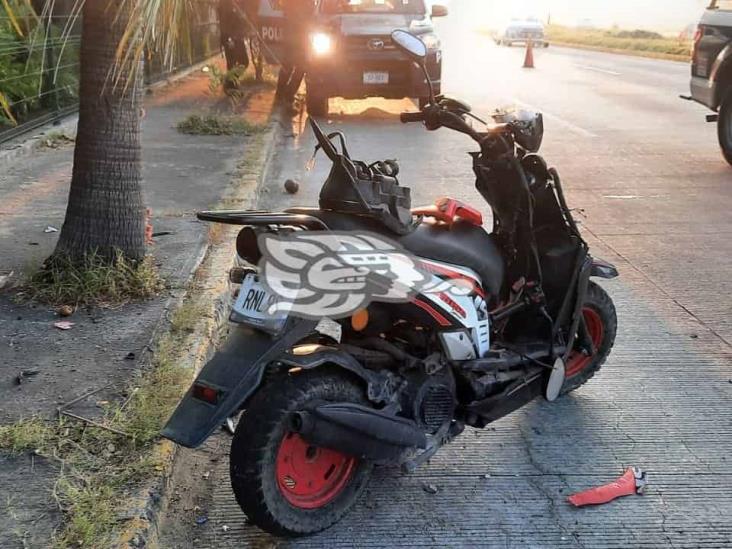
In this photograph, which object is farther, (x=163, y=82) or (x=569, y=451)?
(x=163, y=82)

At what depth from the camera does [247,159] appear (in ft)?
27.1

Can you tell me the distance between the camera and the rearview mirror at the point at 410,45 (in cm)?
318

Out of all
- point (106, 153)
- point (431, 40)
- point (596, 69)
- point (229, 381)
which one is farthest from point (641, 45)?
point (229, 381)

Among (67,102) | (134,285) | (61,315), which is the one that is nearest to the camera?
(61,315)

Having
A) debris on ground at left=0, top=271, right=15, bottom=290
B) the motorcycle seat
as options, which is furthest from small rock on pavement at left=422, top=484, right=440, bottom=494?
debris on ground at left=0, top=271, right=15, bottom=290

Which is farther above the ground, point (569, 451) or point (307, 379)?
point (307, 379)

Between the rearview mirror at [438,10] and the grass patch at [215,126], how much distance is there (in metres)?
4.84

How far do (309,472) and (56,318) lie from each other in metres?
1.83

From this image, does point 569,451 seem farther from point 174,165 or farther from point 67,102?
point 67,102

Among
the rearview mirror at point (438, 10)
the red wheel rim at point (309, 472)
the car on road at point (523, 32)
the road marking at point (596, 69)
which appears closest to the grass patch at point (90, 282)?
the red wheel rim at point (309, 472)

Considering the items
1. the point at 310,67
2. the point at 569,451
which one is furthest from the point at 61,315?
the point at 310,67

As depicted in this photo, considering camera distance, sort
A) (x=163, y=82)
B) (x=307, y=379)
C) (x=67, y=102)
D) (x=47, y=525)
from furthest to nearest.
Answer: (x=163, y=82)
(x=67, y=102)
(x=307, y=379)
(x=47, y=525)

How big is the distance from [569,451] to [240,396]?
5.12 feet

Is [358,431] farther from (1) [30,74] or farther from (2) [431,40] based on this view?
(2) [431,40]
